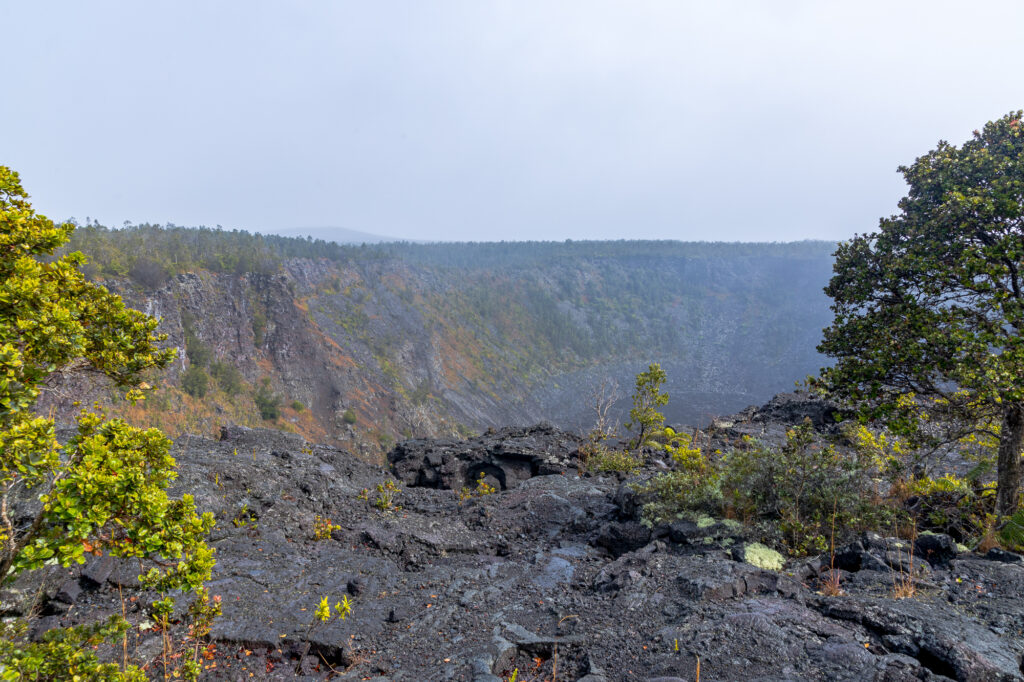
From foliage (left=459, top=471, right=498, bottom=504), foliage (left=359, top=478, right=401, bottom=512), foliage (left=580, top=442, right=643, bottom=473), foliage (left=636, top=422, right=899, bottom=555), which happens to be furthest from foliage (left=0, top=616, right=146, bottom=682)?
foliage (left=580, top=442, right=643, bottom=473)

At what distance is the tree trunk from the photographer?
268 inches

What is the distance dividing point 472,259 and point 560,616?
92.8 m

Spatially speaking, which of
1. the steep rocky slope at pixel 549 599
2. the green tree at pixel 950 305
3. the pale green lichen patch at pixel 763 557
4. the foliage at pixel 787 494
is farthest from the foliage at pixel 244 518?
the green tree at pixel 950 305

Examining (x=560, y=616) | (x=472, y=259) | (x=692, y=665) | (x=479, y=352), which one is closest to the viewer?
(x=692, y=665)

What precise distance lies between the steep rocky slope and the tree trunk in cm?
140

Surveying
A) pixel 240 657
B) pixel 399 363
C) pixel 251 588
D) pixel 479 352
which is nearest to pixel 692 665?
pixel 240 657

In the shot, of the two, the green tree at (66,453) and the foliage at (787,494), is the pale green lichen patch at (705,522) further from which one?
the green tree at (66,453)

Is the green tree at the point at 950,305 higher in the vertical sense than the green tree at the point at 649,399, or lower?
higher

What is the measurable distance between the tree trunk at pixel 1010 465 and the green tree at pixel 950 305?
0.01 metres

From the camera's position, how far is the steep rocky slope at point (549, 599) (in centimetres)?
449

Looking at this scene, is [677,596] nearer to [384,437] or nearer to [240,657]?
[240,657]

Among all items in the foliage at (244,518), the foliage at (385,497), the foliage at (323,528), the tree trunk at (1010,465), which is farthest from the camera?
the foliage at (385,497)

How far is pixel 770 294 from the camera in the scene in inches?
3460

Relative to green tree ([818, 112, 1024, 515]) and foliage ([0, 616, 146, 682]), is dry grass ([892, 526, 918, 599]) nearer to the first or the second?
green tree ([818, 112, 1024, 515])
